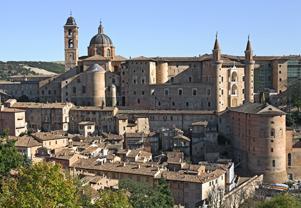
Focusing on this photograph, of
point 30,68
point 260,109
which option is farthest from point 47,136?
point 30,68

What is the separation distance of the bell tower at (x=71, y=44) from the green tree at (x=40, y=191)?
4454 centimetres

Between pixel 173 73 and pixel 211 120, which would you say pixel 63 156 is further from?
pixel 173 73

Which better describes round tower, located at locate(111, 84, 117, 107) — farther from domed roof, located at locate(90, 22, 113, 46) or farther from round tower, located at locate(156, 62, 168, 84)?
domed roof, located at locate(90, 22, 113, 46)

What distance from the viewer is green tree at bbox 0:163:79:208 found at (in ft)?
59.9

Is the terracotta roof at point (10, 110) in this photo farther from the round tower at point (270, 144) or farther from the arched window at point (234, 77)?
the round tower at point (270, 144)

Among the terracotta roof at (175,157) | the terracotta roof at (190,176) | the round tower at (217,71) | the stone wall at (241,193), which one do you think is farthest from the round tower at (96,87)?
the terracotta roof at (190,176)

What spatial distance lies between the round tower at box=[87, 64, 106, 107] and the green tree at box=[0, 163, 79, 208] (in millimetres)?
37007

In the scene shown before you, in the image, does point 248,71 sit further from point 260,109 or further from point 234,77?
point 260,109

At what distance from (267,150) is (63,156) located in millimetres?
A: 16766

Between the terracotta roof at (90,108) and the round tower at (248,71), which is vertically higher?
the round tower at (248,71)

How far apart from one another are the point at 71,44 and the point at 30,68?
81573 millimetres

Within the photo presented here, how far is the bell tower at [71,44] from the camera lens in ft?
214

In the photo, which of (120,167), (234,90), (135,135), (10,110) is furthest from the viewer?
(234,90)

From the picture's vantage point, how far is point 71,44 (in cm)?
6562
